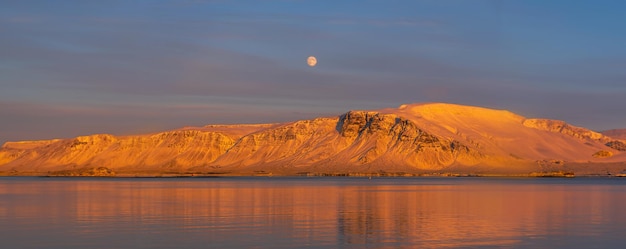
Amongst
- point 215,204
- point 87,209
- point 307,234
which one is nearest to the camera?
point 307,234

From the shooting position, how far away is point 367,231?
4775 centimetres

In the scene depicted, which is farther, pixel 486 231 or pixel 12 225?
pixel 12 225

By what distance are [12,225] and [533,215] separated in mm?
35287

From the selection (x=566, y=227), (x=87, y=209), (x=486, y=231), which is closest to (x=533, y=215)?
(x=566, y=227)

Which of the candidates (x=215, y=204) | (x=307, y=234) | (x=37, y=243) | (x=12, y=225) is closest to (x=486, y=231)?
(x=307, y=234)

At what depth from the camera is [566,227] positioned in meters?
50.6

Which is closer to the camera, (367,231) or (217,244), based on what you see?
(217,244)

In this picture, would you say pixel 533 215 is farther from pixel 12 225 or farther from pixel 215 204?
pixel 12 225

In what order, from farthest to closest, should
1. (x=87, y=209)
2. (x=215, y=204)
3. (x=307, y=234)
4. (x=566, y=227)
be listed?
(x=215, y=204) < (x=87, y=209) < (x=566, y=227) < (x=307, y=234)

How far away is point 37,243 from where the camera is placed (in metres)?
41.7

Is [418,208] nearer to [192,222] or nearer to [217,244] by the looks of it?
[192,222]

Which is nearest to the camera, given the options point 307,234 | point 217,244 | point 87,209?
point 217,244

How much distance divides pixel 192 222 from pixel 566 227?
901 inches

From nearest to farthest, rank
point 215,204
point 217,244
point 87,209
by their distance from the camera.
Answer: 1. point 217,244
2. point 87,209
3. point 215,204
